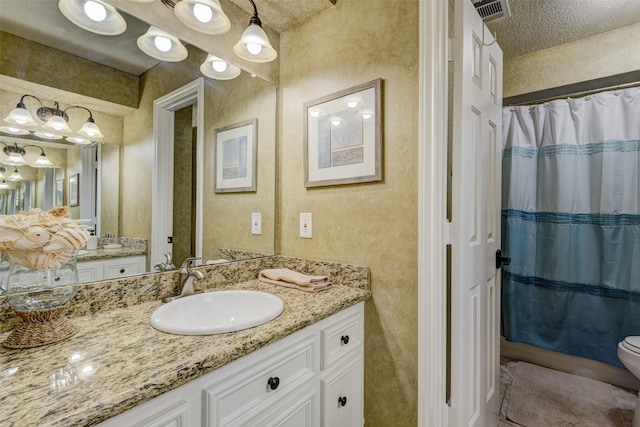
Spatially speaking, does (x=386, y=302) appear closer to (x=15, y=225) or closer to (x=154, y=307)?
(x=154, y=307)

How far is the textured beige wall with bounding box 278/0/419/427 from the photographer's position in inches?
46.8

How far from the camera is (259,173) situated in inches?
63.0

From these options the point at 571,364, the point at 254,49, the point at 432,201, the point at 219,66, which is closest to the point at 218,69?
the point at 219,66

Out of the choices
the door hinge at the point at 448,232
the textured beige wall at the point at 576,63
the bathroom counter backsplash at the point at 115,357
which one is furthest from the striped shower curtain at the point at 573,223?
the bathroom counter backsplash at the point at 115,357

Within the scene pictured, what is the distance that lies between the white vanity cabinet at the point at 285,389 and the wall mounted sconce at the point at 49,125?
902 mm

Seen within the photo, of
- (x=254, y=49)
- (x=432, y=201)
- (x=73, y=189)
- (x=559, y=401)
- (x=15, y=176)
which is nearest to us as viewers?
(x=15, y=176)

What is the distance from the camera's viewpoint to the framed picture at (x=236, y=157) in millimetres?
1512

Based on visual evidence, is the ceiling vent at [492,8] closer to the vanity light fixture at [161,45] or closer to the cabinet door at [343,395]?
the vanity light fixture at [161,45]

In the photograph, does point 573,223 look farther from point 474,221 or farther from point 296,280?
point 296,280

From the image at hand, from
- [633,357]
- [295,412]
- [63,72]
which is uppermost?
[63,72]

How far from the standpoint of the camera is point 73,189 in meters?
1.00

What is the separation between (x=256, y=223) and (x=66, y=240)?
34.6 inches

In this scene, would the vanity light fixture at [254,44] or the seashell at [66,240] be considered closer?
the seashell at [66,240]

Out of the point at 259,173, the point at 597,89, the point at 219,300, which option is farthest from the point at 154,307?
the point at 597,89
